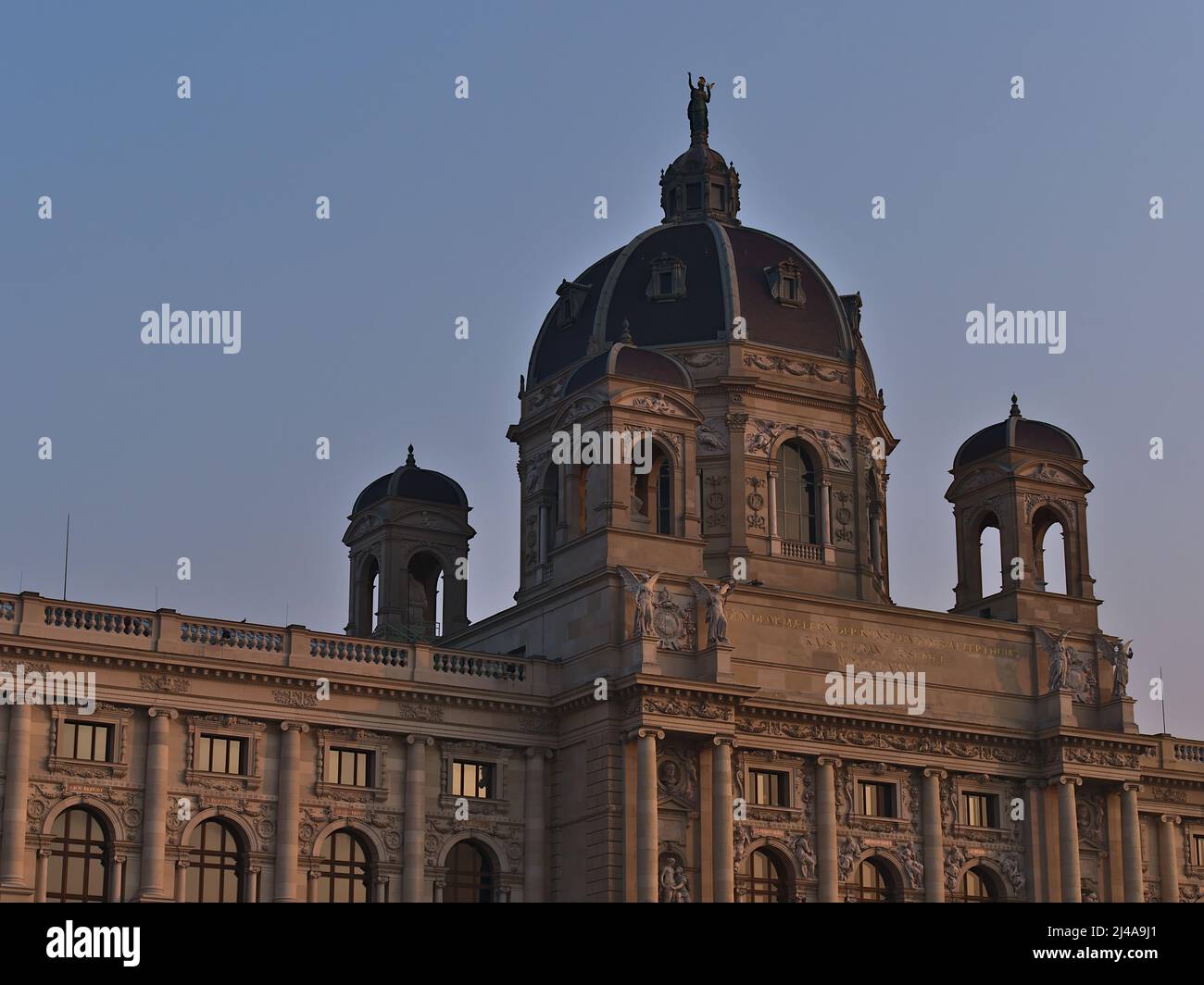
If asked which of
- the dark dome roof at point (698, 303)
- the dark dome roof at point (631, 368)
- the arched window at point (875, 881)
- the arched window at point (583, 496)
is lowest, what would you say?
the arched window at point (875, 881)

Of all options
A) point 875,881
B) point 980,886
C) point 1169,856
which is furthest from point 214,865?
point 1169,856

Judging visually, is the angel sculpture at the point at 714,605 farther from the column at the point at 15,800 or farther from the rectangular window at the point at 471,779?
the column at the point at 15,800

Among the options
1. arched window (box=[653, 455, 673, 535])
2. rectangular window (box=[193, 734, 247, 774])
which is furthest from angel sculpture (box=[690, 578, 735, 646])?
rectangular window (box=[193, 734, 247, 774])

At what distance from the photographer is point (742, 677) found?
65812 mm

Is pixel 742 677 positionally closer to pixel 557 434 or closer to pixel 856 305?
pixel 557 434

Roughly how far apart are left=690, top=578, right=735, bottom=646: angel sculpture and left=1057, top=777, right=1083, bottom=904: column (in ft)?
42.9

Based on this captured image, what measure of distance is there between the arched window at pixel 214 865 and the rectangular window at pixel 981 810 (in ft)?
76.0

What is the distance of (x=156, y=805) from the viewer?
190 ft

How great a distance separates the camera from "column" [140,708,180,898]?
57594 mm

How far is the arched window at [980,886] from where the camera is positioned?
68.8 meters

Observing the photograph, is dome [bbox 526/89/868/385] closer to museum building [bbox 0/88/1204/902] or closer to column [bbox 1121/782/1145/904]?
museum building [bbox 0/88/1204/902]

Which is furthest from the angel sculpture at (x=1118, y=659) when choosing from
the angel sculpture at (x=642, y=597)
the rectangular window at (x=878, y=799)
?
the angel sculpture at (x=642, y=597)

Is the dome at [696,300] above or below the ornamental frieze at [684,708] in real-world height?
above

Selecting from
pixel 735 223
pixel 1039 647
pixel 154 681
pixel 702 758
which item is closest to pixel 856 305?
pixel 735 223
